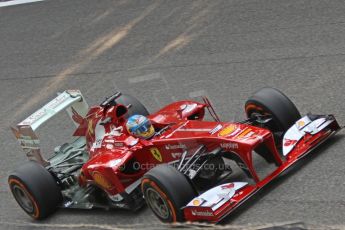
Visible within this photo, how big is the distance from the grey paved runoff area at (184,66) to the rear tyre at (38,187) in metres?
0.15

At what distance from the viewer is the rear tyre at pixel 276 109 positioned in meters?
7.47

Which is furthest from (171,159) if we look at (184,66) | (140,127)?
(184,66)

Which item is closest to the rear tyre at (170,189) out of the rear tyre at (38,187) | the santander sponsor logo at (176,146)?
the santander sponsor logo at (176,146)

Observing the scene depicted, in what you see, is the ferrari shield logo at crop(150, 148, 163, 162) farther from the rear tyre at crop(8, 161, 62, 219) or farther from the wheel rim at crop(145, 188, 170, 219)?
the rear tyre at crop(8, 161, 62, 219)

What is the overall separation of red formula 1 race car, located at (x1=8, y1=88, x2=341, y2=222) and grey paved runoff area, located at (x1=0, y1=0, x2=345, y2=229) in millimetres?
190

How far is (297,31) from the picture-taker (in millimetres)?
10500

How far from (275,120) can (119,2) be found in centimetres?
671

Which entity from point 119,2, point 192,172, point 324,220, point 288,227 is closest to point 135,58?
point 119,2

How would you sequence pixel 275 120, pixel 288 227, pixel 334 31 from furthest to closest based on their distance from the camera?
pixel 334 31
pixel 275 120
pixel 288 227

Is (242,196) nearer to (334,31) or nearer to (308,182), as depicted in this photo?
(308,182)

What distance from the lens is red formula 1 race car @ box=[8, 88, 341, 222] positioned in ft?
21.6

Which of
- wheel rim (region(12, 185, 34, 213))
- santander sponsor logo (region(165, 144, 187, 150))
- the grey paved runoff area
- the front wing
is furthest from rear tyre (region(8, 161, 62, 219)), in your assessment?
the front wing

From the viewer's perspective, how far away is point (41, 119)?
8180 millimetres

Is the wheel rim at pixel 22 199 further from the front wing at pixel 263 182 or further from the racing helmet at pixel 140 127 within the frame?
the front wing at pixel 263 182
